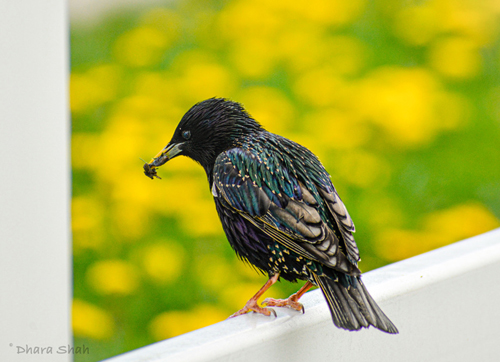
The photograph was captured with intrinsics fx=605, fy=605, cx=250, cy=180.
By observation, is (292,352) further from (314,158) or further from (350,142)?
(350,142)

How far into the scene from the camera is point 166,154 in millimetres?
1687

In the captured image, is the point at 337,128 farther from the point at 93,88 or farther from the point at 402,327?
the point at 402,327

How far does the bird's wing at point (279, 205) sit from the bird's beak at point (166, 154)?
7.6 inches

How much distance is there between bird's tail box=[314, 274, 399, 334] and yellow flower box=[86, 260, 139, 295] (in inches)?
59.6

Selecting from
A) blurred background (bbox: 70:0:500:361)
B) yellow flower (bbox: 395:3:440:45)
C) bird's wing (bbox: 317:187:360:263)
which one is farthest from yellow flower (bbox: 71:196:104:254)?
yellow flower (bbox: 395:3:440:45)

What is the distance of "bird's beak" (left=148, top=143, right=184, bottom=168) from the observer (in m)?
1.66

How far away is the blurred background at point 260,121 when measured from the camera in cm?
281

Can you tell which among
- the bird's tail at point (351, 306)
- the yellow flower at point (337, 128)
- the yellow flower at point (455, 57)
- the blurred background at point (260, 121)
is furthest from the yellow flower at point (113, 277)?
the yellow flower at point (455, 57)

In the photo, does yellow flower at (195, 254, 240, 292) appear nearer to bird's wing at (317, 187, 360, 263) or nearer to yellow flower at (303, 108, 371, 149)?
yellow flower at (303, 108, 371, 149)

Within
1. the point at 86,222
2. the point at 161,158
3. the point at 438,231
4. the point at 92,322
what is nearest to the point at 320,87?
the point at 438,231

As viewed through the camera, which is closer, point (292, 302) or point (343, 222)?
point (343, 222)

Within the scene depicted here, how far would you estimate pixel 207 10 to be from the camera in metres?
3.37

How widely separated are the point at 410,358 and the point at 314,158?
61 centimetres

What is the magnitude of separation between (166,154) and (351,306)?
0.66 metres
